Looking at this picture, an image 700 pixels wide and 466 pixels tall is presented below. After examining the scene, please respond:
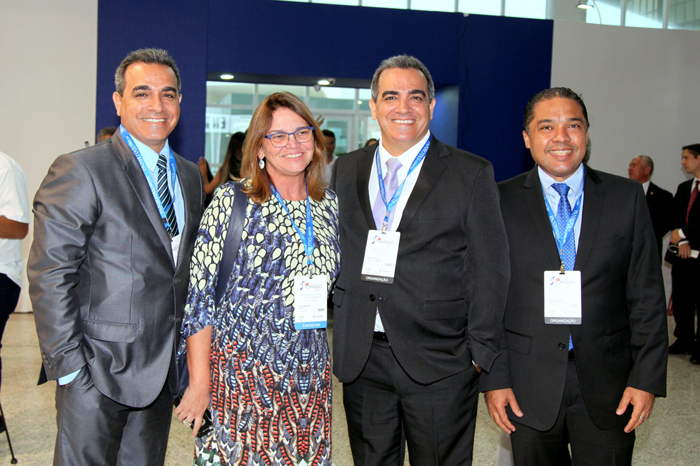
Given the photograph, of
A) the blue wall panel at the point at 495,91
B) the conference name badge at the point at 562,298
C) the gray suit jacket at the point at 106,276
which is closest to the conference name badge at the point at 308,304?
the gray suit jacket at the point at 106,276

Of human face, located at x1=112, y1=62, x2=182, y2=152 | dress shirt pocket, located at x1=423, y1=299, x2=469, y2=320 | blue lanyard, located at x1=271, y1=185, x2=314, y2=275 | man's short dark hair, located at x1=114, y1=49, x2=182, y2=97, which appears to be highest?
man's short dark hair, located at x1=114, y1=49, x2=182, y2=97

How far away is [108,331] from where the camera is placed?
196cm

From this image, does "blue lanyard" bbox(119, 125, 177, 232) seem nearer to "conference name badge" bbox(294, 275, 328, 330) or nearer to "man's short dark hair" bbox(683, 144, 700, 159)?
"conference name badge" bbox(294, 275, 328, 330)

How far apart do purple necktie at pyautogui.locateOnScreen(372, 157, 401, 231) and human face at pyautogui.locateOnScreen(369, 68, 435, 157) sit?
0.20 feet

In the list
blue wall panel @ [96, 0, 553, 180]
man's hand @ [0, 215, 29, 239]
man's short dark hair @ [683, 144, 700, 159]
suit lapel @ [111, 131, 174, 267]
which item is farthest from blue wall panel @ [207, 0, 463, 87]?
suit lapel @ [111, 131, 174, 267]

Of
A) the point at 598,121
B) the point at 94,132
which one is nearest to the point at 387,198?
the point at 94,132

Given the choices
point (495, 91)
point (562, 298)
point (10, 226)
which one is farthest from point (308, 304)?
point (495, 91)

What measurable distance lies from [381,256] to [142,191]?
90cm

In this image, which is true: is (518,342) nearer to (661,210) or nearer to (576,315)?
(576,315)

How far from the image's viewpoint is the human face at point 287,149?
2.08 meters

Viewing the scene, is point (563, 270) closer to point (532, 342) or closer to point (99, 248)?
point (532, 342)

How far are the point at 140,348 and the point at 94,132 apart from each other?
6.14m

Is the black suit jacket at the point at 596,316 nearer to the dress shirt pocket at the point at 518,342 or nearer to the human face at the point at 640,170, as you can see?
the dress shirt pocket at the point at 518,342

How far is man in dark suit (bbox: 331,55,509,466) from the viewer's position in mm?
2145
